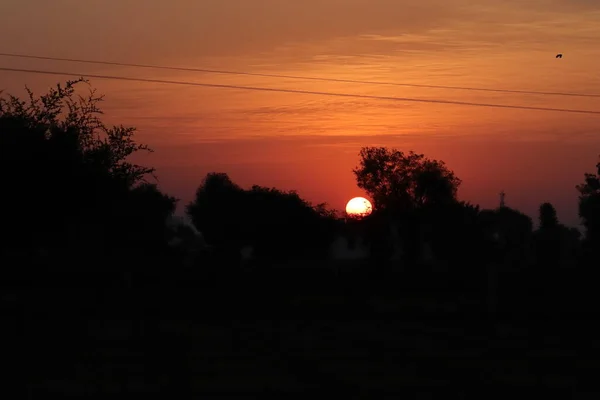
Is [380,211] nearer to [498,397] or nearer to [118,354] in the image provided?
[118,354]

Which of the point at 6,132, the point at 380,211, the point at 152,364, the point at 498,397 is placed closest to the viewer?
the point at 498,397

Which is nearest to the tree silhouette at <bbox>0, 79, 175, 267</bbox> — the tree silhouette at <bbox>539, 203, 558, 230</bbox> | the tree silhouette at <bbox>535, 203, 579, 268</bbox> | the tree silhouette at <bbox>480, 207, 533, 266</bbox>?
the tree silhouette at <bbox>480, 207, 533, 266</bbox>

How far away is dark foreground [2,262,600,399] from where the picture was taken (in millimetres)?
15906

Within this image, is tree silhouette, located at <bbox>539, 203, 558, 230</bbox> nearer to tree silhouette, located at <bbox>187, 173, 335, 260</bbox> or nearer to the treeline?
the treeline

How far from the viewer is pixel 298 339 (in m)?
24.8

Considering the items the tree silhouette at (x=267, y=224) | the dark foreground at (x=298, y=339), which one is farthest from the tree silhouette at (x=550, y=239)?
the dark foreground at (x=298, y=339)

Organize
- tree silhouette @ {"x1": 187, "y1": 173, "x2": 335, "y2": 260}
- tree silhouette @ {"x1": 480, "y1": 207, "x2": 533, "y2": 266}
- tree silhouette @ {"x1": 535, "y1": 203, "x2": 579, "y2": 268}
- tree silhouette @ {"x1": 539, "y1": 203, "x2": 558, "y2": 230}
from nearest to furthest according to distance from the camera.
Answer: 1. tree silhouette @ {"x1": 480, "y1": 207, "x2": 533, "y2": 266}
2. tree silhouette @ {"x1": 535, "y1": 203, "x2": 579, "y2": 268}
3. tree silhouette @ {"x1": 187, "y1": 173, "x2": 335, "y2": 260}
4. tree silhouette @ {"x1": 539, "y1": 203, "x2": 558, "y2": 230}

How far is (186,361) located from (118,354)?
217 cm

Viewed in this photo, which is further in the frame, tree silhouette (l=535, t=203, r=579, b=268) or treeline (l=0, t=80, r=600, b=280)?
tree silhouette (l=535, t=203, r=579, b=268)

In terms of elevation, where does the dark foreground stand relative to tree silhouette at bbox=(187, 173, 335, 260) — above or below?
below

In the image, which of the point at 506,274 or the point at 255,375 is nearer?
the point at 255,375

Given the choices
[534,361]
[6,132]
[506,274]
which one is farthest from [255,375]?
[506,274]

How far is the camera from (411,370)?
18.0 meters

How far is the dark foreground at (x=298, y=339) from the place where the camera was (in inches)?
626
